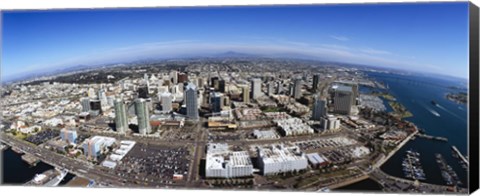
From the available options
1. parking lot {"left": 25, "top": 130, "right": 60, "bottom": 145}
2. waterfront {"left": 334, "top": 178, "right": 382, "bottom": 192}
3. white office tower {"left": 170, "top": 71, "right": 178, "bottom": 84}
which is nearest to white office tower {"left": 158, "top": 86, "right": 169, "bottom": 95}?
white office tower {"left": 170, "top": 71, "right": 178, "bottom": 84}

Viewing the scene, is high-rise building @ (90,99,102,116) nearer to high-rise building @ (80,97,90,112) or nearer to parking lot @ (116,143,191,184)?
high-rise building @ (80,97,90,112)

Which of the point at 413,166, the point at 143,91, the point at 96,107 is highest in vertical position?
the point at 143,91

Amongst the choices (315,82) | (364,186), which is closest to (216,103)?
(315,82)

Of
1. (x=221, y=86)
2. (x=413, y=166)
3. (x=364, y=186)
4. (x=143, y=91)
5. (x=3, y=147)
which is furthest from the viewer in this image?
(x=221, y=86)

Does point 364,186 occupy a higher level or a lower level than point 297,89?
lower

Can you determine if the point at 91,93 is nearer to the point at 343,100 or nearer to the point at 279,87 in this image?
the point at 279,87

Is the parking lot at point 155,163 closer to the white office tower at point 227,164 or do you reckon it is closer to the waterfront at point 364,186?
the white office tower at point 227,164

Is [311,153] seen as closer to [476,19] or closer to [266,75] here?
[476,19]
